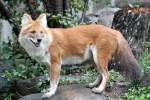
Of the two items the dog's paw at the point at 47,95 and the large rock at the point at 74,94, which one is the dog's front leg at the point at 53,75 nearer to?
the dog's paw at the point at 47,95

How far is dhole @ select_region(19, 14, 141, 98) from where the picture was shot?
8.38 meters

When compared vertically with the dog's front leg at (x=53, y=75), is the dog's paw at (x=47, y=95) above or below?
below

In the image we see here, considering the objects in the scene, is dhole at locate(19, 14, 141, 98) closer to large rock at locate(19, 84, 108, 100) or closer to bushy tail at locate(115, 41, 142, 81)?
bushy tail at locate(115, 41, 142, 81)

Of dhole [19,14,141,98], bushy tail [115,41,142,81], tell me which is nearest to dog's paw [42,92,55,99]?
dhole [19,14,141,98]

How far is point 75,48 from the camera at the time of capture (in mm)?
8695

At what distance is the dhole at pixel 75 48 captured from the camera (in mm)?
8375

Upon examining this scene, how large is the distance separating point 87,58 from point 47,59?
2.42 ft

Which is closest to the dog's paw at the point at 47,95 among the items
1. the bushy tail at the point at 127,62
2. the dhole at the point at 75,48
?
the dhole at the point at 75,48

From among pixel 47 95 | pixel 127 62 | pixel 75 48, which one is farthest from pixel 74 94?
pixel 127 62

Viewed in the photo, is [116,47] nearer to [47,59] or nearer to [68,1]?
[47,59]

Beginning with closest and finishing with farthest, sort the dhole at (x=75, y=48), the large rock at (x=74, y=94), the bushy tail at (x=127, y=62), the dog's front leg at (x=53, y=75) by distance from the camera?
1. the dhole at (x=75, y=48)
2. the dog's front leg at (x=53, y=75)
3. the large rock at (x=74, y=94)
4. the bushy tail at (x=127, y=62)

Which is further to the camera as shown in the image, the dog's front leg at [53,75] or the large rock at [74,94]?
the large rock at [74,94]

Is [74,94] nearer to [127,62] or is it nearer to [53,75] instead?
[53,75]

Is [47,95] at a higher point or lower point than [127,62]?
lower
